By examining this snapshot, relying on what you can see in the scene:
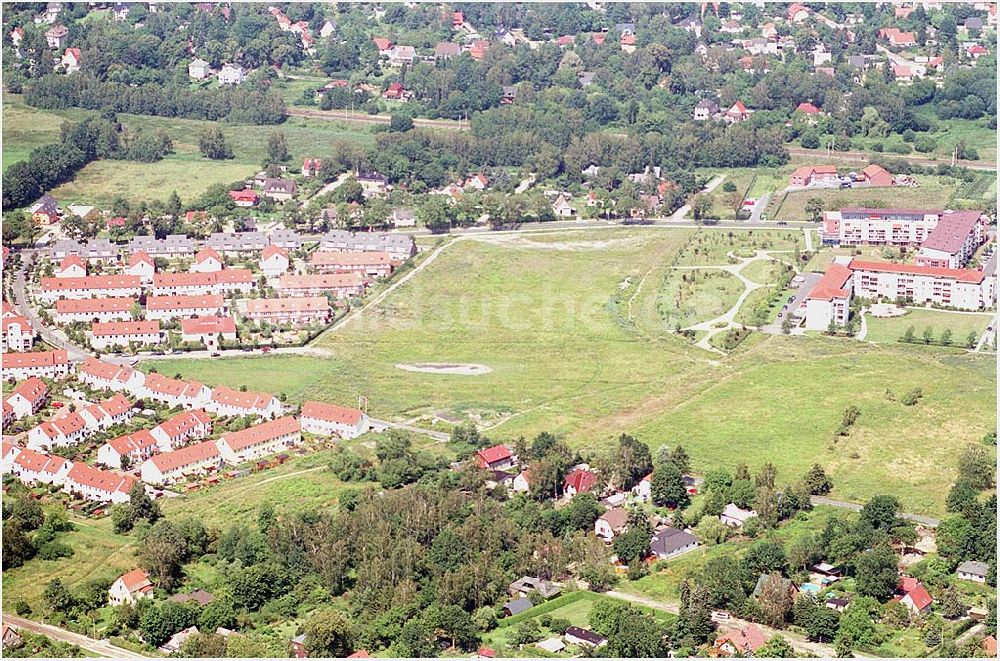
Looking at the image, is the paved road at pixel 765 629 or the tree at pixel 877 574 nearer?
the paved road at pixel 765 629

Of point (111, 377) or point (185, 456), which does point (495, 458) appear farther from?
point (111, 377)

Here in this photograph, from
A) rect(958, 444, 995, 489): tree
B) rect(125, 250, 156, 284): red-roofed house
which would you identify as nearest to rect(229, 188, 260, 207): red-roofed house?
rect(125, 250, 156, 284): red-roofed house

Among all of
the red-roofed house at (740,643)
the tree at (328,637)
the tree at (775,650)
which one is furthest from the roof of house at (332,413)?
the tree at (775,650)

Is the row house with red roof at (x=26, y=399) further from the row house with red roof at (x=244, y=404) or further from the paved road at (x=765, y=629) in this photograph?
the paved road at (x=765, y=629)

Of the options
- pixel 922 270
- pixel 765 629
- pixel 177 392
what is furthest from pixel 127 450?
pixel 922 270

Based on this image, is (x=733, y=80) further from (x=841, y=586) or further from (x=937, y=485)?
(x=841, y=586)

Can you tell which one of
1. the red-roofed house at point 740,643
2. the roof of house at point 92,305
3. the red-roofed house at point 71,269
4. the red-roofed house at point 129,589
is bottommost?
the red-roofed house at point 129,589

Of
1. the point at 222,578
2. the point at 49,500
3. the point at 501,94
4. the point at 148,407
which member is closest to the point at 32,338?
the point at 148,407
